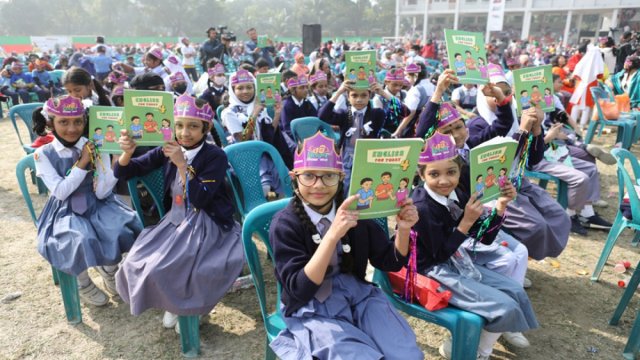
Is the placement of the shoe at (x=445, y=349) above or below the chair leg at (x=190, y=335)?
below

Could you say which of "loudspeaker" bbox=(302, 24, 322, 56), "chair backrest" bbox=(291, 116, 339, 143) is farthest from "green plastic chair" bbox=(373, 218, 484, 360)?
"loudspeaker" bbox=(302, 24, 322, 56)

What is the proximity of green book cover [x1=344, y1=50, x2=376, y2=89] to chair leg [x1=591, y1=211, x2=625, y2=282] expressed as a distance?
2626 millimetres

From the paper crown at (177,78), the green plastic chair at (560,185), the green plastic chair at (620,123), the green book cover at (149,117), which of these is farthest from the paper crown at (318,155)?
the green plastic chair at (620,123)

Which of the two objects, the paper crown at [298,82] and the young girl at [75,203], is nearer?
the young girl at [75,203]

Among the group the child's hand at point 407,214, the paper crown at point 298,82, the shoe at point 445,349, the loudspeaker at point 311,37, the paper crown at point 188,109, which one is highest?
the loudspeaker at point 311,37

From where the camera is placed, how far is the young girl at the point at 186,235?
2705 millimetres

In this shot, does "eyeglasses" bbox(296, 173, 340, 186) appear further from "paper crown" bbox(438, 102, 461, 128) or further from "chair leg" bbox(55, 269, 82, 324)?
"chair leg" bbox(55, 269, 82, 324)

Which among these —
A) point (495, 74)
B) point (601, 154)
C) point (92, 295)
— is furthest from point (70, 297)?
A: point (601, 154)

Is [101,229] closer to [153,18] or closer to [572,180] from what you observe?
[572,180]

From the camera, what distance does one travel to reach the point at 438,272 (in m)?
2.52

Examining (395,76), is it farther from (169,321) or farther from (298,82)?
(169,321)

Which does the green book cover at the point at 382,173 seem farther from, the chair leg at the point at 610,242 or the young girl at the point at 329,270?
the chair leg at the point at 610,242

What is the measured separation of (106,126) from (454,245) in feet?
7.91

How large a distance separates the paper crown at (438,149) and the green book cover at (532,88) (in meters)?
1.10
